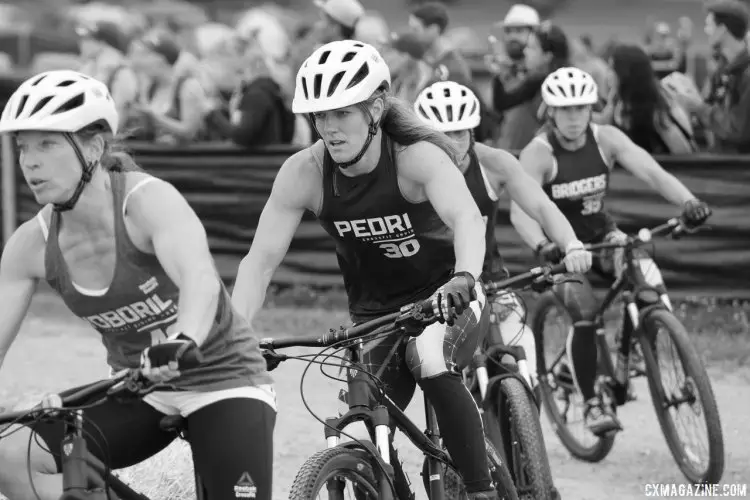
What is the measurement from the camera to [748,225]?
11180 millimetres

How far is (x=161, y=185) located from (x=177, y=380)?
60 cm

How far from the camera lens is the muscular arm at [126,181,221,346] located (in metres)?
4.19

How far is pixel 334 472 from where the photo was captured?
4711 millimetres

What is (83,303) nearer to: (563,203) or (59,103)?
(59,103)

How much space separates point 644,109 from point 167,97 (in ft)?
16.1

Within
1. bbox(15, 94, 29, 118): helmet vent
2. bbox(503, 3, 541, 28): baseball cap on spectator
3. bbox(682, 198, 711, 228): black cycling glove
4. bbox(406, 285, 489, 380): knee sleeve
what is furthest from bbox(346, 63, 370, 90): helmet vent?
bbox(503, 3, 541, 28): baseball cap on spectator

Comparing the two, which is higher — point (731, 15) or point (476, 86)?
point (731, 15)

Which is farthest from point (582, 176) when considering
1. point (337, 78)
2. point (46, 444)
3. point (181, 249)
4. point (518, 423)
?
point (46, 444)

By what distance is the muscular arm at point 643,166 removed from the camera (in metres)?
7.98

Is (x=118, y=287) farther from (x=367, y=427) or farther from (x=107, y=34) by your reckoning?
(x=107, y=34)

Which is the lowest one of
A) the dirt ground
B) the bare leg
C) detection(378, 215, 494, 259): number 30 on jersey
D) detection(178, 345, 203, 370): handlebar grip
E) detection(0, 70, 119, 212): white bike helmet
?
the dirt ground

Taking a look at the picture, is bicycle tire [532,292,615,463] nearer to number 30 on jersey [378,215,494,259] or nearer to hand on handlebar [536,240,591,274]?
hand on handlebar [536,240,591,274]

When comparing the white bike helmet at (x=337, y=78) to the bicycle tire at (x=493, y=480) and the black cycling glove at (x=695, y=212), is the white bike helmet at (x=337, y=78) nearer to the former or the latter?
the bicycle tire at (x=493, y=480)

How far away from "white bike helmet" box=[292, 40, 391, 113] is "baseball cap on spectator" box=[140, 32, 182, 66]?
9377mm
